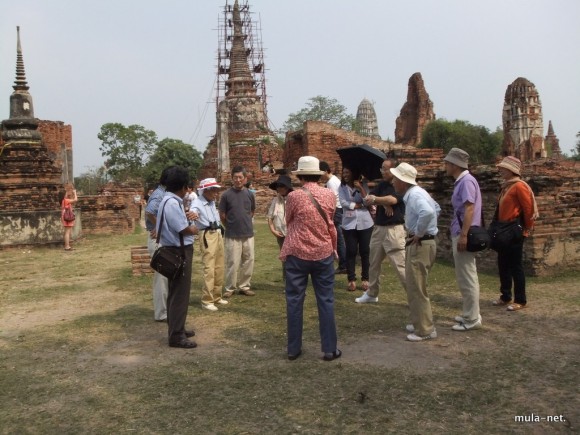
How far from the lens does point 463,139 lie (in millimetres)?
30594

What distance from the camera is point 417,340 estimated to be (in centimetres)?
432

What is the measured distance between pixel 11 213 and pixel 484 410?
11127mm

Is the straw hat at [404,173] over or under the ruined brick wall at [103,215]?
over

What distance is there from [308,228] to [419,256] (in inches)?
Answer: 39.6

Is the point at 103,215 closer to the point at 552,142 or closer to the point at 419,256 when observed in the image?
the point at 419,256

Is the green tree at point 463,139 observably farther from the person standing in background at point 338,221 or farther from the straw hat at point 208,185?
the straw hat at point 208,185

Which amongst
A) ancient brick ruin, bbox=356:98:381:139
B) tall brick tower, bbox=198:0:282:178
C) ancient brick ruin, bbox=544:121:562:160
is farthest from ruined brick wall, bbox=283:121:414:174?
ancient brick ruin, bbox=356:98:381:139

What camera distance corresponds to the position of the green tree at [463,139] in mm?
30625

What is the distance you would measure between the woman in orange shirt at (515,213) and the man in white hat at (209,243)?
2893 mm

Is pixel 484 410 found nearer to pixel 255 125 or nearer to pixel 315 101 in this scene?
pixel 255 125

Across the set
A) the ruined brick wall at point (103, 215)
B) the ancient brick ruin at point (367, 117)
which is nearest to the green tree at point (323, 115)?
the ancient brick ruin at point (367, 117)

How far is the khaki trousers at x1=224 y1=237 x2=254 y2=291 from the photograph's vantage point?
20.4 ft

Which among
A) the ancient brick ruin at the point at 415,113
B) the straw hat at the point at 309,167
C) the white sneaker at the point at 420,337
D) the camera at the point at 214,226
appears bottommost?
the white sneaker at the point at 420,337

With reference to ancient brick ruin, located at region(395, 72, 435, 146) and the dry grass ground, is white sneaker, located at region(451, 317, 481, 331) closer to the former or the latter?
the dry grass ground
